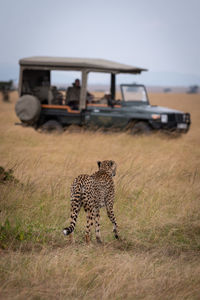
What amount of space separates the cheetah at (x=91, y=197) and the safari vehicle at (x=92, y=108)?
7.90 m

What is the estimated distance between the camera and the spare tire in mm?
13000

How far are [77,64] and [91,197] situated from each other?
9153mm

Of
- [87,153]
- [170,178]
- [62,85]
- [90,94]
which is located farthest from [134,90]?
[170,178]

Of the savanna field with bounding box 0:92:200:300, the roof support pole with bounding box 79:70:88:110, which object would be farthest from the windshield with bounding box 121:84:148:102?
the savanna field with bounding box 0:92:200:300

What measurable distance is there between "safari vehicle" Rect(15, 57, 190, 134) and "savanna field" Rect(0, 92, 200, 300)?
12.0 ft

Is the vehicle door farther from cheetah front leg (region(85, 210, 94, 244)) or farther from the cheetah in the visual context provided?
cheetah front leg (region(85, 210, 94, 244))

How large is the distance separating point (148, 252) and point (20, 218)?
1599 millimetres

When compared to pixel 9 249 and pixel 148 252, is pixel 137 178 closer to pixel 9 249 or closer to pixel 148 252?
pixel 148 252

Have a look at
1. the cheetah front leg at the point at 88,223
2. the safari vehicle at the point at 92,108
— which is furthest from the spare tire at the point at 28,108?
the cheetah front leg at the point at 88,223

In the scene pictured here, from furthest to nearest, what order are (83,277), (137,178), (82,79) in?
(82,79) < (137,178) < (83,277)

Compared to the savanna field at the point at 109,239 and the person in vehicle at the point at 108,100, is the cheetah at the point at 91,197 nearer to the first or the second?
the savanna field at the point at 109,239

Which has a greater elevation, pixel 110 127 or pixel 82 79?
pixel 82 79

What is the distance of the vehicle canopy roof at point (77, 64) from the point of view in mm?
13207

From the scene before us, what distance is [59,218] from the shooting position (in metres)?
5.39
